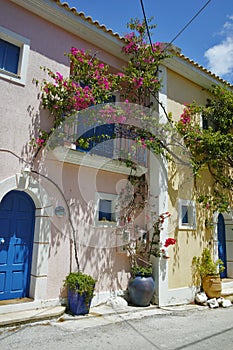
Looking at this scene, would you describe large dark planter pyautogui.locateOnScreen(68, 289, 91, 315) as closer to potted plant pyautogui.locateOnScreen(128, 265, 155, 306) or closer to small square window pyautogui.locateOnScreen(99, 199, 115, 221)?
potted plant pyautogui.locateOnScreen(128, 265, 155, 306)

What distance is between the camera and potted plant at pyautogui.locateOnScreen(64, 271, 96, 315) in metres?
6.53

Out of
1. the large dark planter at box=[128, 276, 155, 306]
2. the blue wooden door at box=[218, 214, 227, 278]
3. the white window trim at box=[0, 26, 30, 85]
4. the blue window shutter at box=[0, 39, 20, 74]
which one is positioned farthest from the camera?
the blue wooden door at box=[218, 214, 227, 278]

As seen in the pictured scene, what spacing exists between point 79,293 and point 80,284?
0.19 metres

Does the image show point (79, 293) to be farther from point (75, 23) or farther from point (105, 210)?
point (75, 23)

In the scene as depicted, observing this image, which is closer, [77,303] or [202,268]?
[77,303]

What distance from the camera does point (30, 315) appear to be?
5.97 m

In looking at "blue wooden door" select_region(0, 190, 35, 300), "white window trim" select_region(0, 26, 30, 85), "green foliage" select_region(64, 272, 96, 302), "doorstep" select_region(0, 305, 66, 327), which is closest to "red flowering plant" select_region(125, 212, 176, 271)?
"green foliage" select_region(64, 272, 96, 302)

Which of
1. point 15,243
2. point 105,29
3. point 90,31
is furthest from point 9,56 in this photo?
point 15,243

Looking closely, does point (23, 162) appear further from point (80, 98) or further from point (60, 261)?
point (60, 261)

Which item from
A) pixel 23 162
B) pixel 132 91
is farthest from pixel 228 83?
pixel 23 162

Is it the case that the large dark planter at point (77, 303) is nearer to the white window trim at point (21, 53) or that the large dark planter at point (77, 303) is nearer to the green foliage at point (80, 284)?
the green foliage at point (80, 284)

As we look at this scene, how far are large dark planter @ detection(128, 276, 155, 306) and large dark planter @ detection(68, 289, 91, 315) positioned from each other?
1.61 metres

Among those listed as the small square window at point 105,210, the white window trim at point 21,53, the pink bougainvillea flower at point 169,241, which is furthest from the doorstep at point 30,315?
the white window trim at point 21,53

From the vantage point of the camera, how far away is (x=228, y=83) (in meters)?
11.8
